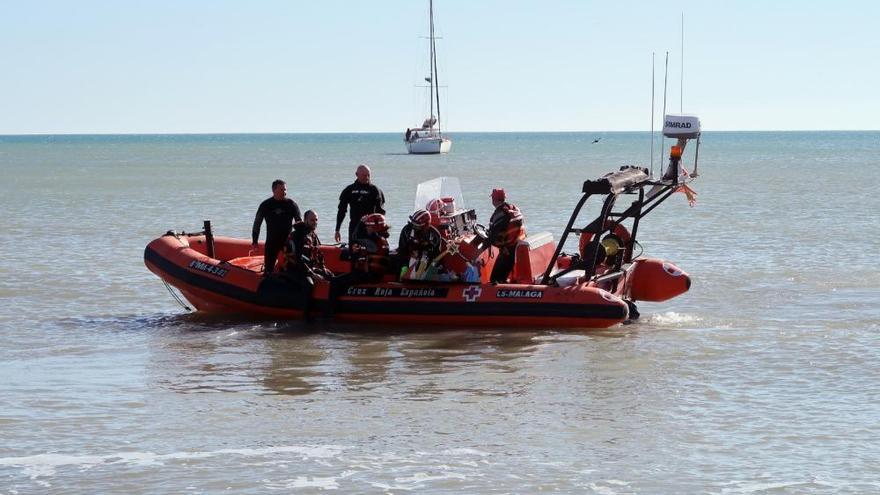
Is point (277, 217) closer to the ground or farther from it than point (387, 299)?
farther from it

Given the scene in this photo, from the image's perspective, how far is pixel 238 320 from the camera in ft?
44.2

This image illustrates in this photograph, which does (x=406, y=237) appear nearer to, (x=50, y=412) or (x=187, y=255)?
(x=187, y=255)

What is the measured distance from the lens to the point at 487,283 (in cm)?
1267

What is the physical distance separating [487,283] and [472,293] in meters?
0.26

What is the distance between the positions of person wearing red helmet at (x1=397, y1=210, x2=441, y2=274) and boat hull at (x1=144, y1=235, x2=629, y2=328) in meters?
0.30

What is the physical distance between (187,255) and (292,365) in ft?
10.0

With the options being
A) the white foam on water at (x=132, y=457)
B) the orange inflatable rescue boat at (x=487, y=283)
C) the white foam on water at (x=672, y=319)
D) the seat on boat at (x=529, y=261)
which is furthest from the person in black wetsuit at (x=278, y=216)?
the white foam on water at (x=132, y=457)

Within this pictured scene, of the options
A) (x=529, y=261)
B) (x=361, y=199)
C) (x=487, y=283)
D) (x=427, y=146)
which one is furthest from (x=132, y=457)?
(x=427, y=146)

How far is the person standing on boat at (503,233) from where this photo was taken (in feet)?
40.9

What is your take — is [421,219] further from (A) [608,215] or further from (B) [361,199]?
(A) [608,215]

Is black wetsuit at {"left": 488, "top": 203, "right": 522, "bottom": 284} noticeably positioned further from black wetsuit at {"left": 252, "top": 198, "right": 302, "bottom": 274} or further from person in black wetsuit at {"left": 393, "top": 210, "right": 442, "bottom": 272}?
black wetsuit at {"left": 252, "top": 198, "right": 302, "bottom": 274}

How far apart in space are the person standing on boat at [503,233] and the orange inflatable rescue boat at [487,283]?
92 millimetres

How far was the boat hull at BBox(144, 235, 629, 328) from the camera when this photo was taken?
40.3 ft

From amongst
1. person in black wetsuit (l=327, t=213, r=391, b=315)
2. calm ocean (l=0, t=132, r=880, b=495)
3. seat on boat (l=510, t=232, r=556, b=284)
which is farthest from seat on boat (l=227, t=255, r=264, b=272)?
seat on boat (l=510, t=232, r=556, b=284)
